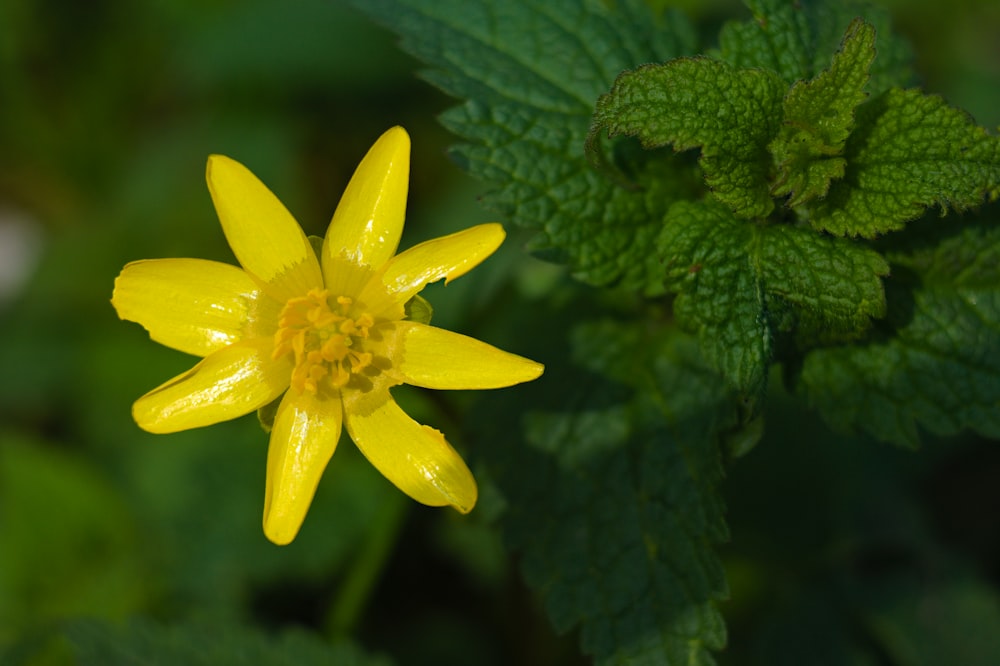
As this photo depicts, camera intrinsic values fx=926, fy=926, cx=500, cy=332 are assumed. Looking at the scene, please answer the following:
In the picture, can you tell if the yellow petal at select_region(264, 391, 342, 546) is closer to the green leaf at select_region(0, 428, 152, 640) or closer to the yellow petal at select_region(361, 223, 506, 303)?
the yellow petal at select_region(361, 223, 506, 303)

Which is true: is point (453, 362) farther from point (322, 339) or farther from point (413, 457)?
point (322, 339)

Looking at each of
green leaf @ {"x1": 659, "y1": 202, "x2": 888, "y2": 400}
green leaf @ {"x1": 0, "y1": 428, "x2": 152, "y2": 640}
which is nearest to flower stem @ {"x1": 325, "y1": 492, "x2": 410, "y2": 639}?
green leaf @ {"x1": 0, "y1": 428, "x2": 152, "y2": 640}

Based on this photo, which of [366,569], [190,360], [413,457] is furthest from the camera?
[190,360]

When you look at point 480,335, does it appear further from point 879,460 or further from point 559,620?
point 879,460

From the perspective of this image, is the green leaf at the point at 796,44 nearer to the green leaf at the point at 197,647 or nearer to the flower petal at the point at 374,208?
the flower petal at the point at 374,208

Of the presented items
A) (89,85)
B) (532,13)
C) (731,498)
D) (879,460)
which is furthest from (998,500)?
(89,85)

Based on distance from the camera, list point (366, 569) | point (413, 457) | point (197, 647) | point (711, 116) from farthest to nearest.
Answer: point (366, 569) < point (197, 647) < point (413, 457) < point (711, 116)

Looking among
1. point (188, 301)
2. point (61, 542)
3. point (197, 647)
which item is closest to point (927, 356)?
point (188, 301)
